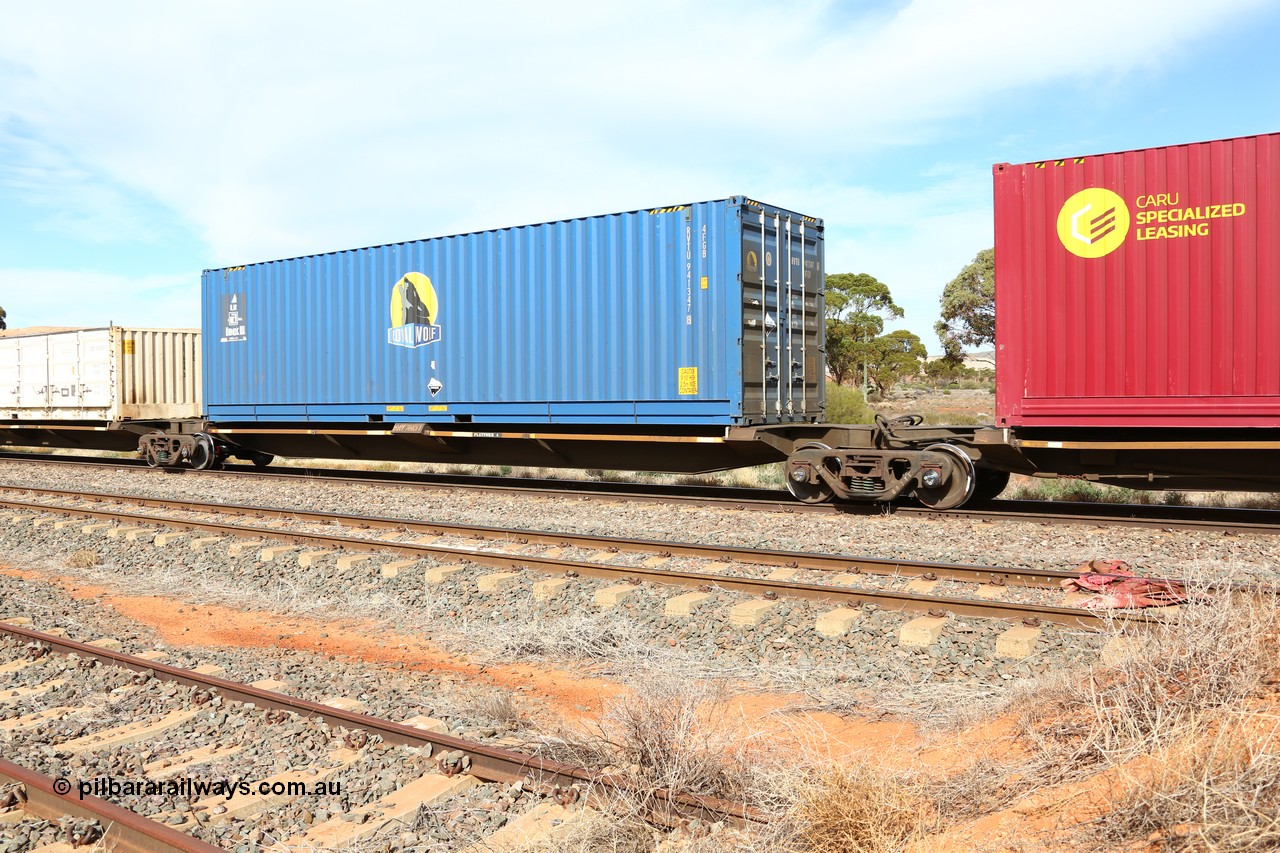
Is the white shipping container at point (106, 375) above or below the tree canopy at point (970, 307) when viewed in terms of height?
below

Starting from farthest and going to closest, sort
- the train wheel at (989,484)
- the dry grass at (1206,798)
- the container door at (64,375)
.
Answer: the container door at (64,375) → the train wheel at (989,484) → the dry grass at (1206,798)

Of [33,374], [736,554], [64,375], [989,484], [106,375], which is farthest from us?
[33,374]

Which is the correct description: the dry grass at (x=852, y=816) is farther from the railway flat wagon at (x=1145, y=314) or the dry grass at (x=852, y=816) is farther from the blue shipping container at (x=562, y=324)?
the blue shipping container at (x=562, y=324)

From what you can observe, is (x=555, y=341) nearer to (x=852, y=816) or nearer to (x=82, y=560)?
(x=82, y=560)

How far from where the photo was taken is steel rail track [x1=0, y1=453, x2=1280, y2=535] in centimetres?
980

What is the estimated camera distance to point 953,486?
10.8 metres

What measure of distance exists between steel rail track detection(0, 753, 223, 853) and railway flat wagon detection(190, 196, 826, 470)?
29.5 ft

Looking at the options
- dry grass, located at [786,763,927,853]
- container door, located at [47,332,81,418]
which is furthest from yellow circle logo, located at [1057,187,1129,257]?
container door, located at [47,332,81,418]

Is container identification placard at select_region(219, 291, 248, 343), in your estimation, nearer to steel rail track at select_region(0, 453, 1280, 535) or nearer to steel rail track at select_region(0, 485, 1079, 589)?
steel rail track at select_region(0, 453, 1280, 535)

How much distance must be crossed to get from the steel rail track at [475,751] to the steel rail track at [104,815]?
0.07 metres

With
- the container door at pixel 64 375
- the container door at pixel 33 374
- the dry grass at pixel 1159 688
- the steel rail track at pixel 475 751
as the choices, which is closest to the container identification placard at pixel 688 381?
the steel rail track at pixel 475 751

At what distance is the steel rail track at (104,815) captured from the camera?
10.6ft

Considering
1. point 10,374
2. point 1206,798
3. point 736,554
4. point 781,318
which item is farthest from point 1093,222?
point 10,374

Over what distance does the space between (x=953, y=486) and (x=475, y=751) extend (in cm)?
803
